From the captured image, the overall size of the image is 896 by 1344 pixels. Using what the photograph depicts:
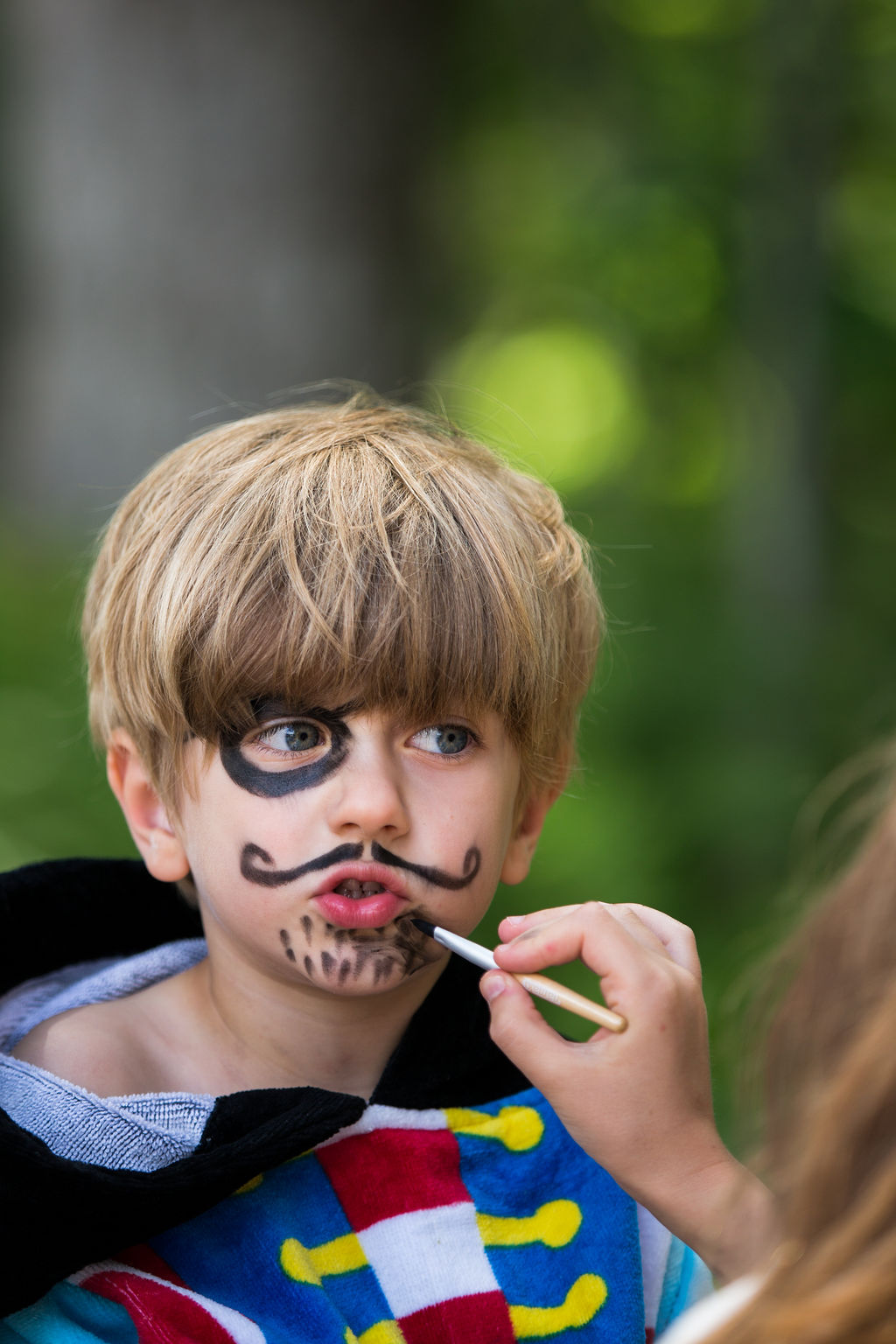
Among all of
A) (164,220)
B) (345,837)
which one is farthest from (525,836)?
(164,220)

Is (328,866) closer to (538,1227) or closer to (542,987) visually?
(542,987)

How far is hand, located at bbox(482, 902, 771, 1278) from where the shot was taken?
1.15 meters

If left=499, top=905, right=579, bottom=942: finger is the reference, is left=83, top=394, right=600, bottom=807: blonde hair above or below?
above

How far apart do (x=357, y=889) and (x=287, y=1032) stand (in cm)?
27

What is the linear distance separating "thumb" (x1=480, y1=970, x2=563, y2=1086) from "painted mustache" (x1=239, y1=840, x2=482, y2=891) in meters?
0.18

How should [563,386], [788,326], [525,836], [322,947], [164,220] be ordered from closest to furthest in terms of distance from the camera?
[322,947] < [525,836] < [164,220] < [788,326] < [563,386]

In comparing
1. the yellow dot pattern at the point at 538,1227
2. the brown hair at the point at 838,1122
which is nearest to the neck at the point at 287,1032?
the yellow dot pattern at the point at 538,1227

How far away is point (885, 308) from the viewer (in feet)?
21.6

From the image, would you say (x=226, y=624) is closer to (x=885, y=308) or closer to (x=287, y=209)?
(x=287, y=209)

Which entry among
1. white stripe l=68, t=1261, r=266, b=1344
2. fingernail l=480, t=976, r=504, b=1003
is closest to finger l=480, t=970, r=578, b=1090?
fingernail l=480, t=976, r=504, b=1003

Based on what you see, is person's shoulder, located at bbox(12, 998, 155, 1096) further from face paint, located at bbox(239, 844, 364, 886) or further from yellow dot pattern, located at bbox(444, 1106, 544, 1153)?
yellow dot pattern, located at bbox(444, 1106, 544, 1153)

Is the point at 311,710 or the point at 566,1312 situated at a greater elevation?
the point at 311,710

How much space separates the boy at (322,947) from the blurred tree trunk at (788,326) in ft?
13.0

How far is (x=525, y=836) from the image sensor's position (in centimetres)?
163
